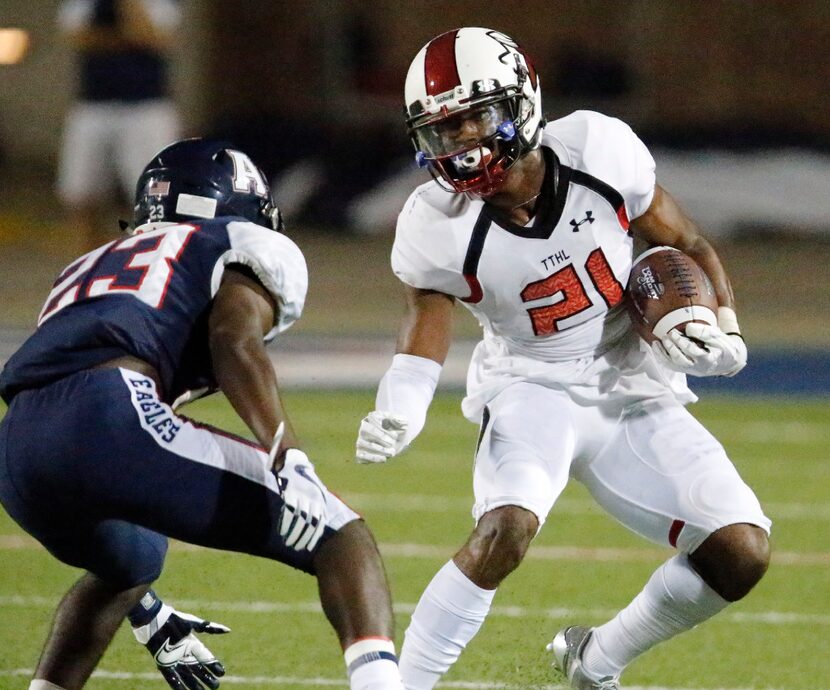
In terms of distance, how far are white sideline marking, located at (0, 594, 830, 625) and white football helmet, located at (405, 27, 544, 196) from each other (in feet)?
4.76

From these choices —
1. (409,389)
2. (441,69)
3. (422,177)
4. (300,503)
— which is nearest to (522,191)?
(441,69)

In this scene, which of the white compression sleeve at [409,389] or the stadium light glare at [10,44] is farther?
the stadium light glare at [10,44]

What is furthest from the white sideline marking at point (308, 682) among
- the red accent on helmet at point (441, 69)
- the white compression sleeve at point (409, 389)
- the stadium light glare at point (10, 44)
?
the stadium light glare at point (10, 44)

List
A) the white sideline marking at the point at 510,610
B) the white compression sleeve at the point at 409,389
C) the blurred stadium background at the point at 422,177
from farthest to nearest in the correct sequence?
the blurred stadium background at the point at 422,177 → the white sideline marking at the point at 510,610 → the white compression sleeve at the point at 409,389

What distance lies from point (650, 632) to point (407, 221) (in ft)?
3.55

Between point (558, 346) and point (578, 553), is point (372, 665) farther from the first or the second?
point (578, 553)

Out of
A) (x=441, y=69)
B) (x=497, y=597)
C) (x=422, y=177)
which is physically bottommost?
(x=422, y=177)

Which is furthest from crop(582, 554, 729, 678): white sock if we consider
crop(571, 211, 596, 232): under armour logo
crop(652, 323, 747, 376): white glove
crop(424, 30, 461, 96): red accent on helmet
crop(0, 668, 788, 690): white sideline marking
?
crop(424, 30, 461, 96): red accent on helmet

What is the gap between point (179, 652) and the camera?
3504 mm

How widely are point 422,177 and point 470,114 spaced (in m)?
9.29

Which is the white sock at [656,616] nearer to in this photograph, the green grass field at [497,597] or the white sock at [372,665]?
the green grass field at [497,597]

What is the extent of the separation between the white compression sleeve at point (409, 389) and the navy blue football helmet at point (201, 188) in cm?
43

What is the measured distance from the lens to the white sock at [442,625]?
3.22m

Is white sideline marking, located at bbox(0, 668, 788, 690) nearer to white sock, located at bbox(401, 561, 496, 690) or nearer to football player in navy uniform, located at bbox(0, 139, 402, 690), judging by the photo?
white sock, located at bbox(401, 561, 496, 690)
